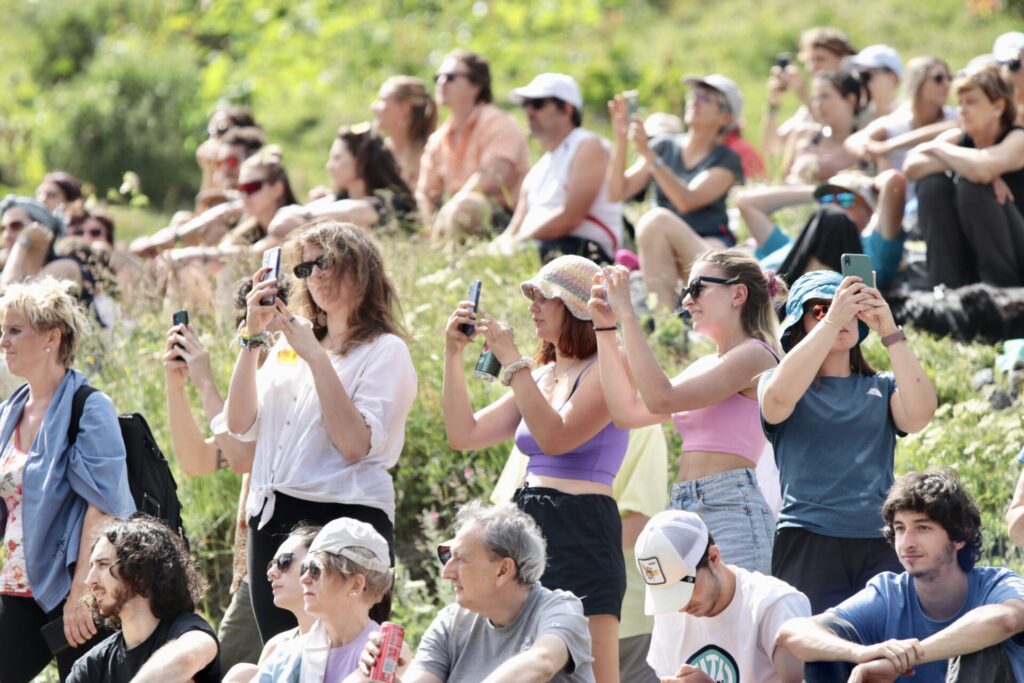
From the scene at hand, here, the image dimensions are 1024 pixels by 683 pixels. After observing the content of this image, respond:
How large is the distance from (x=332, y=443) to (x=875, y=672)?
78.9 inches

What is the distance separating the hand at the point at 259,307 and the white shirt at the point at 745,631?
5.96ft

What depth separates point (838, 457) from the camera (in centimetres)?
525

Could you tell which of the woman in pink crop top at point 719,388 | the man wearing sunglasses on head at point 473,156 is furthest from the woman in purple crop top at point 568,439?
the man wearing sunglasses on head at point 473,156

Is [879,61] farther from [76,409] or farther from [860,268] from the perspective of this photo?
[76,409]

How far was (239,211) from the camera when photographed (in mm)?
10570

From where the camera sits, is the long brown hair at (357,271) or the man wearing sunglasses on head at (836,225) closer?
the long brown hair at (357,271)

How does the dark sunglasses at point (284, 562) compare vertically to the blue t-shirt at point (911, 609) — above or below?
below

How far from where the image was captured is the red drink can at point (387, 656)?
454 centimetres

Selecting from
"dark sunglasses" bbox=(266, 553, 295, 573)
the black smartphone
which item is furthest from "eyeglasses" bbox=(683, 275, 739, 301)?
the black smartphone

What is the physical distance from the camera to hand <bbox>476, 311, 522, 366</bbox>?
5.46 meters

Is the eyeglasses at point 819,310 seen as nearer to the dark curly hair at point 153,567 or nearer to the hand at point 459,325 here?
the hand at point 459,325

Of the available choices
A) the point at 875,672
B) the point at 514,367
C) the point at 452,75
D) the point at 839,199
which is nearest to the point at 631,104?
the point at 839,199

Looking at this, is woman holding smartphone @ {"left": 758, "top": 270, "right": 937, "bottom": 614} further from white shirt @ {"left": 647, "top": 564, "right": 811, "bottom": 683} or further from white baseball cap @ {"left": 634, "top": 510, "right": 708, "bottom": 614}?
white baseball cap @ {"left": 634, "top": 510, "right": 708, "bottom": 614}

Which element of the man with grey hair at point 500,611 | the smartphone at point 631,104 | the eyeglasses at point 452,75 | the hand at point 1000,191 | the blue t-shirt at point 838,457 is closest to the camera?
the man with grey hair at point 500,611
